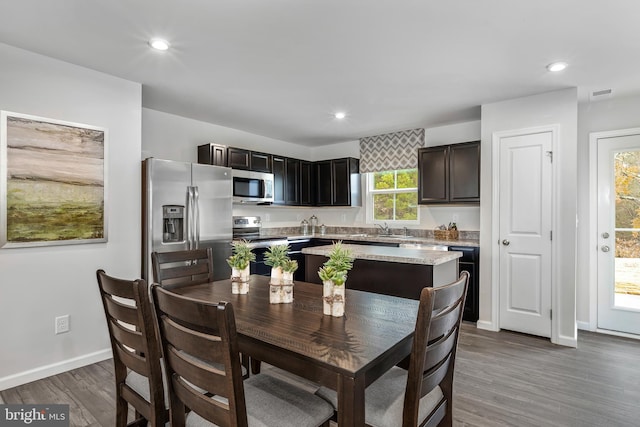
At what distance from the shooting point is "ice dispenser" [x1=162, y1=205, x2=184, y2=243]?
3.27 m

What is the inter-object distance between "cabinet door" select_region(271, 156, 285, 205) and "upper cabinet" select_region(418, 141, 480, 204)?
2.08 meters

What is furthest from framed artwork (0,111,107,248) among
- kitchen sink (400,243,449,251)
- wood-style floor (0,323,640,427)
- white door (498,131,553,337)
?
white door (498,131,553,337)

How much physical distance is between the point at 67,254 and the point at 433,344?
290cm

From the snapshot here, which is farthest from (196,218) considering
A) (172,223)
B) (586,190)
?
(586,190)

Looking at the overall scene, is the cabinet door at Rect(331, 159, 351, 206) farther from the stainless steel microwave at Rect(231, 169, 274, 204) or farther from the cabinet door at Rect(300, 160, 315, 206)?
the stainless steel microwave at Rect(231, 169, 274, 204)

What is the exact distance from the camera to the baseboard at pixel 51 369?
2475mm

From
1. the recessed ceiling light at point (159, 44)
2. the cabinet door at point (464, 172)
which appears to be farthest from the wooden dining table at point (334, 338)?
the cabinet door at point (464, 172)

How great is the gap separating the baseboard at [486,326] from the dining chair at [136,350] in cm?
341

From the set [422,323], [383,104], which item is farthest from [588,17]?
[422,323]

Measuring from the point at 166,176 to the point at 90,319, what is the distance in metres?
1.40

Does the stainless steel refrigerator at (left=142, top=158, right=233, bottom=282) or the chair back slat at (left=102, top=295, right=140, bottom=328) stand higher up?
the stainless steel refrigerator at (left=142, top=158, right=233, bottom=282)

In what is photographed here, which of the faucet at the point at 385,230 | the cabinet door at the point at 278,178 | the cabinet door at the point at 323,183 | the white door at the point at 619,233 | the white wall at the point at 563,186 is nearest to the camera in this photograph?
the white wall at the point at 563,186

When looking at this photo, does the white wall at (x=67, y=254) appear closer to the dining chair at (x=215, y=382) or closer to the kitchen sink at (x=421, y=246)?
the dining chair at (x=215, y=382)

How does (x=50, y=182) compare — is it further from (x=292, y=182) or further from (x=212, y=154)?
(x=292, y=182)
